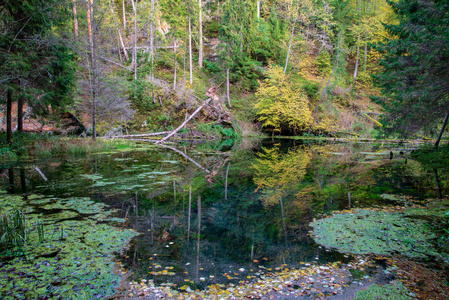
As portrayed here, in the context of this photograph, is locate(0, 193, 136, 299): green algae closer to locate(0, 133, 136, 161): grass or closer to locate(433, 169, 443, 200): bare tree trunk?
locate(0, 133, 136, 161): grass

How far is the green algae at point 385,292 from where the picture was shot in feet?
9.66

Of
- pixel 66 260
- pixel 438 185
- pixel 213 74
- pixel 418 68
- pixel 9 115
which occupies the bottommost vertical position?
pixel 438 185

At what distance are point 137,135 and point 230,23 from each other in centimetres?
1673

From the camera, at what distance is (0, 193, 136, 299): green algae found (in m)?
2.91

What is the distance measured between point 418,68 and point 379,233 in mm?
8040

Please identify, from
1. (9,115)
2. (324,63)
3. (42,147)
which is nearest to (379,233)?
(9,115)

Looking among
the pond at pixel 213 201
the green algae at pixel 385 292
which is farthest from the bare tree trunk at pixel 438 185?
the green algae at pixel 385 292

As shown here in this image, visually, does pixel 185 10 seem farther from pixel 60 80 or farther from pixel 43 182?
pixel 43 182

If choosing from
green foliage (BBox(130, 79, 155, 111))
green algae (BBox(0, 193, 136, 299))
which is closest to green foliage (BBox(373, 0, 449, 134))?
green algae (BBox(0, 193, 136, 299))

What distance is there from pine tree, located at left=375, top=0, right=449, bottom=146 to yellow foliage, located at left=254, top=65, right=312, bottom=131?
1241 cm

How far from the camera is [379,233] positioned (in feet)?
15.4

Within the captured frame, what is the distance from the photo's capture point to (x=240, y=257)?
155 inches

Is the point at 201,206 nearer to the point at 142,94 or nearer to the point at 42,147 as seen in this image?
the point at 42,147

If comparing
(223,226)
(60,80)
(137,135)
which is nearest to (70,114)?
(137,135)
